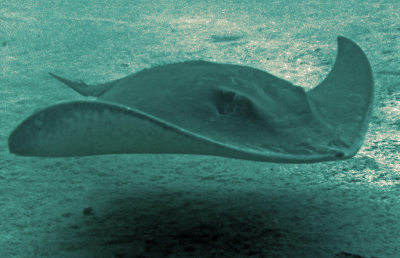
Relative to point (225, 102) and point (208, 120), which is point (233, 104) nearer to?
point (225, 102)

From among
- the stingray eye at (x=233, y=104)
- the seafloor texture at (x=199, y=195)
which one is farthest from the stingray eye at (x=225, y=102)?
the seafloor texture at (x=199, y=195)

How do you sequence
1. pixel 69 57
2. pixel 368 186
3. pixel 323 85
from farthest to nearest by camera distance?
1. pixel 69 57
2. pixel 323 85
3. pixel 368 186

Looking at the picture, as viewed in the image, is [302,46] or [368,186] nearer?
[368,186]

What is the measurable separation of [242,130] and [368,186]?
122 cm

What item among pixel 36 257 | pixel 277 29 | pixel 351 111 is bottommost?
pixel 36 257

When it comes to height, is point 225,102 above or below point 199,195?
above

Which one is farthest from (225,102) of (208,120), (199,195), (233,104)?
(199,195)

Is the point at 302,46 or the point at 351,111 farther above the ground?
the point at 302,46

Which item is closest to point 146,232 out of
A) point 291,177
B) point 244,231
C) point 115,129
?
point 244,231

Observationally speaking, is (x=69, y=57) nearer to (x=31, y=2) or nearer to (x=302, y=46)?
(x=302, y=46)

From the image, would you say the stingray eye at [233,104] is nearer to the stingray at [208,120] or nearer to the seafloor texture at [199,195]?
the stingray at [208,120]

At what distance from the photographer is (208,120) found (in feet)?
5.54

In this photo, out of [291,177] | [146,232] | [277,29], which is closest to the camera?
[146,232]

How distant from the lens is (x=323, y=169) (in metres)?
2.56
